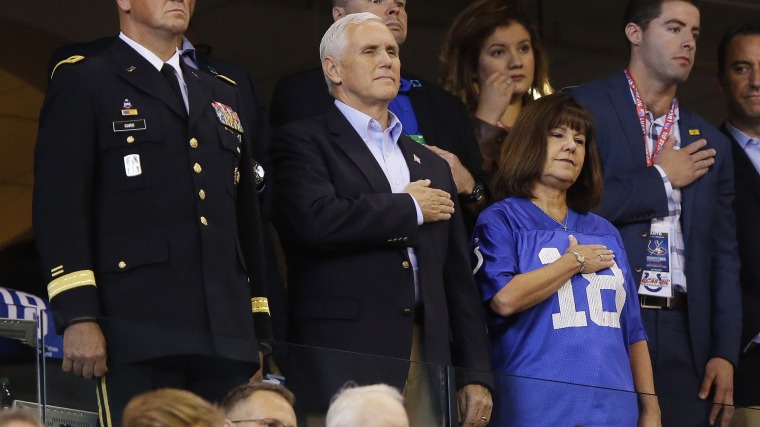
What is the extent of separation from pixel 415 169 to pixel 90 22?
2.52 metres

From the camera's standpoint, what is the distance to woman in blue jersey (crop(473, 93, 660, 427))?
491 cm

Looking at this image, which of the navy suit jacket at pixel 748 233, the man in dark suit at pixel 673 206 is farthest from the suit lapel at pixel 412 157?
the navy suit jacket at pixel 748 233

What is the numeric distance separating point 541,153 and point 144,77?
54.0 inches

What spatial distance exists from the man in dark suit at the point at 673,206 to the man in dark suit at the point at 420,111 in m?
0.48

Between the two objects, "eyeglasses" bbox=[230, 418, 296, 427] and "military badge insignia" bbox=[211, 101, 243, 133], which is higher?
"military badge insignia" bbox=[211, 101, 243, 133]

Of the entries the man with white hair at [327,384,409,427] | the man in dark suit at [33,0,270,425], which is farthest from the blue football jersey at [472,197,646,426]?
the man in dark suit at [33,0,270,425]

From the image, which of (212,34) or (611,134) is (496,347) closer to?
(611,134)

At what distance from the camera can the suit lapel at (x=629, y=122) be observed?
5.83 metres

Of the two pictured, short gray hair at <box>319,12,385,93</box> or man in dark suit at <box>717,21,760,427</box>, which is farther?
man in dark suit at <box>717,21,760,427</box>

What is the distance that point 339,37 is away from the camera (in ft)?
16.8

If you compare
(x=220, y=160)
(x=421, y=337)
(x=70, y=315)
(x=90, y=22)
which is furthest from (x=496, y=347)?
(x=90, y=22)

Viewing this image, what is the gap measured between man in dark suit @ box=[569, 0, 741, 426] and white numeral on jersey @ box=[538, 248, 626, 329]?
1.76ft

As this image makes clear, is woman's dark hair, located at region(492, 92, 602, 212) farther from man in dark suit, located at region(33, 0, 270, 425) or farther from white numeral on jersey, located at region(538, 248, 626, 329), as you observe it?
man in dark suit, located at region(33, 0, 270, 425)

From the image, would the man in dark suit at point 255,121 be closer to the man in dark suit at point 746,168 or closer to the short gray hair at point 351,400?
the short gray hair at point 351,400
